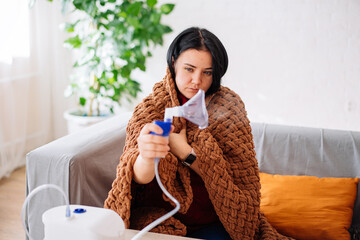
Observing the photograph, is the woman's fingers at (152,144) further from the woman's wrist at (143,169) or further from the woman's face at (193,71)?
the woman's face at (193,71)

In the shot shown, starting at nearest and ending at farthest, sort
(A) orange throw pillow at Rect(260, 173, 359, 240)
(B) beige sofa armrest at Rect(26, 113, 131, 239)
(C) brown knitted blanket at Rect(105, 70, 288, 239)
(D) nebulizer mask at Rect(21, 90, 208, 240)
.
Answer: (D) nebulizer mask at Rect(21, 90, 208, 240) → (C) brown knitted blanket at Rect(105, 70, 288, 239) → (B) beige sofa armrest at Rect(26, 113, 131, 239) → (A) orange throw pillow at Rect(260, 173, 359, 240)

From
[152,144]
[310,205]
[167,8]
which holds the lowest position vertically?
[310,205]

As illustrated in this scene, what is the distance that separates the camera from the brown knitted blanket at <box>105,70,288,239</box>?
1202 mm

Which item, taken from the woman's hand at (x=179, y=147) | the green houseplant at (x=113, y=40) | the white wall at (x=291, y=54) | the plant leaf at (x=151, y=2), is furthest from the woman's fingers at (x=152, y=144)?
the white wall at (x=291, y=54)

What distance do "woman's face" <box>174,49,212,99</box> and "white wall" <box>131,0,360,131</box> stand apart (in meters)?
1.87

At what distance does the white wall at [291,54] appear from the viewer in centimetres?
282

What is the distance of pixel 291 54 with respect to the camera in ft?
9.69

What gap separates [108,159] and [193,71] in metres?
0.68

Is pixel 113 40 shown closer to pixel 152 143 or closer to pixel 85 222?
pixel 152 143

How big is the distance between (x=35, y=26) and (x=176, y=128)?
7.96ft

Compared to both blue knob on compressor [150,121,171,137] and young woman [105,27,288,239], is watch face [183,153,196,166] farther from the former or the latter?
blue knob on compressor [150,121,171,137]

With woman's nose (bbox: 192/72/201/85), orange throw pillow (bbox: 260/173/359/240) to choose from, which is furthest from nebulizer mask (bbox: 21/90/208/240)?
orange throw pillow (bbox: 260/173/359/240)

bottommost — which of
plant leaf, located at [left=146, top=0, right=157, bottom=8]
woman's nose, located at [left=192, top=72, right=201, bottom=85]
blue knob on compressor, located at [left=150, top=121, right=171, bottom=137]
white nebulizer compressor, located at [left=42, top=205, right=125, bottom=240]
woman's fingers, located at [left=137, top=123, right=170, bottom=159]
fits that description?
white nebulizer compressor, located at [left=42, top=205, right=125, bottom=240]

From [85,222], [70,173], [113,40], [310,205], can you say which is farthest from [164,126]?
[113,40]
